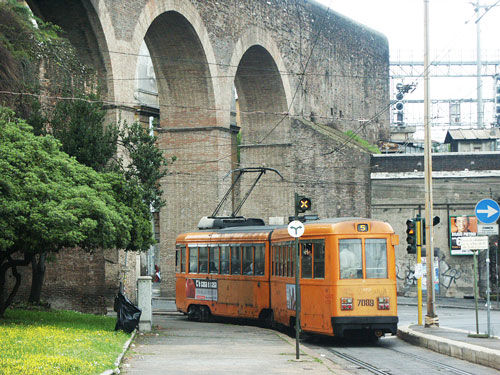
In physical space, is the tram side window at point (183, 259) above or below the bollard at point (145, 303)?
above

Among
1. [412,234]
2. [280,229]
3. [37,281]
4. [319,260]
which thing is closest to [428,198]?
[412,234]

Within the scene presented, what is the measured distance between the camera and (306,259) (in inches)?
715

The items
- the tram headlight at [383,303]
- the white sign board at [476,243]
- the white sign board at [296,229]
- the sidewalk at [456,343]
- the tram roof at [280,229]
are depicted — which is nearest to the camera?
the sidewalk at [456,343]

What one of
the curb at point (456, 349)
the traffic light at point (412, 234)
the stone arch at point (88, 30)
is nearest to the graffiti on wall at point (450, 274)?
the stone arch at point (88, 30)

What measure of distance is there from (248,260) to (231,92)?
46.7ft

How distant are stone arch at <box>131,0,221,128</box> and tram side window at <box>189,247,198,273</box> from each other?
30.5ft

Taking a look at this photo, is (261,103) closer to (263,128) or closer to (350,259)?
(263,128)

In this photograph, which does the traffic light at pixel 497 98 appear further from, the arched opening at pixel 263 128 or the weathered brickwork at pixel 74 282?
the weathered brickwork at pixel 74 282

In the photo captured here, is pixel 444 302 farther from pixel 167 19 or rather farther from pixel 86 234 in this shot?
pixel 86 234

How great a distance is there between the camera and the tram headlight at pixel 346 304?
17.0m

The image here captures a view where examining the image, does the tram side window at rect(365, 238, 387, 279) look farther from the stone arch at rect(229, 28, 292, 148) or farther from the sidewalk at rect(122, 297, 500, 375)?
the stone arch at rect(229, 28, 292, 148)

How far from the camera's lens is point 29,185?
16172mm

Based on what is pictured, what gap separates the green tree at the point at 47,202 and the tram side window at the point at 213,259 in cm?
473

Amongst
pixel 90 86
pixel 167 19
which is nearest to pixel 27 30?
pixel 90 86
